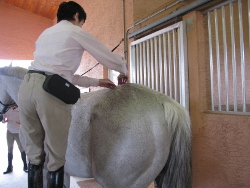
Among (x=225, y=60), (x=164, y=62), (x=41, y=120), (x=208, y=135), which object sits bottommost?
(x=208, y=135)

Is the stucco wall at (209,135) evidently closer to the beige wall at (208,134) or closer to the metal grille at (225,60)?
the beige wall at (208,134)

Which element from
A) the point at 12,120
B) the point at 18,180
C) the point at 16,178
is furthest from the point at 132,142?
the point at 12,120

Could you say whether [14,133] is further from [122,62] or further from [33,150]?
[122,62]

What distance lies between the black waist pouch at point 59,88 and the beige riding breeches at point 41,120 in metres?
0.05

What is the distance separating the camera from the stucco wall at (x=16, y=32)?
970 cm

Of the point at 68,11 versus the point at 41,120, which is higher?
the point at 68,11

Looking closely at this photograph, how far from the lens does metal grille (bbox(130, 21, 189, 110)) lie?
2.80 metres

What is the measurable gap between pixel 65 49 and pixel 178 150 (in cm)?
109

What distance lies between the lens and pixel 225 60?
7.86ft

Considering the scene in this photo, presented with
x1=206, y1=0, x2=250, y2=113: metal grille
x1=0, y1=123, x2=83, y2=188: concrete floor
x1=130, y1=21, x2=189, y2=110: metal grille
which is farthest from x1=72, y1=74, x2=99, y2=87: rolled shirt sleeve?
x1=0, y1=123, x2=83, y2=188: concrete floor

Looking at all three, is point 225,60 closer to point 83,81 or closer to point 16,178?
point 83,81

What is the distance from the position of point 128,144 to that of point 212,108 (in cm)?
138

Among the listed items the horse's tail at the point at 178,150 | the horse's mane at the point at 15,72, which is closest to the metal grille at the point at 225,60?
the horse's tail at the point at 178,150

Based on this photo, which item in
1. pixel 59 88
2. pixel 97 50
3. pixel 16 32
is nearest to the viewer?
pixel 59 88
